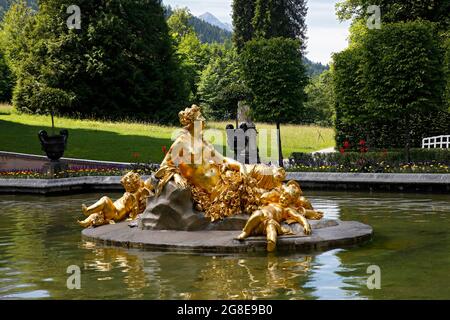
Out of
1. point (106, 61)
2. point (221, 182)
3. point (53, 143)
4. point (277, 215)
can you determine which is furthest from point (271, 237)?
point (106, 61)

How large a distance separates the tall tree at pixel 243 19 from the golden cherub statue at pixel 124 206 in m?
62.4

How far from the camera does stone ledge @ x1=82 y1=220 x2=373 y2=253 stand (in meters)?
11.7

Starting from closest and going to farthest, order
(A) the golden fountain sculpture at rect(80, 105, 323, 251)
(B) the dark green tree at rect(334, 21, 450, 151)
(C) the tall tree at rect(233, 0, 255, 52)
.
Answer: (A) the golden fountain sculpture at rect(80, 105, 323, 251)
(B) the dark green tree at rect(334, 21, 450, 151)
(C) the tall tree at rect(233, 0, 255, 52)

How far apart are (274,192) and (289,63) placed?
70.9ft

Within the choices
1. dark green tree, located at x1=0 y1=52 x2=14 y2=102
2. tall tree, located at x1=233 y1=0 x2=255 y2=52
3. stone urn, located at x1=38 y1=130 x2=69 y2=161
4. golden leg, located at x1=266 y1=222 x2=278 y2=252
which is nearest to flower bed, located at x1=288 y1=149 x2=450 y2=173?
stone urn, located at x1=38 y1=130 x2=69 y2=161

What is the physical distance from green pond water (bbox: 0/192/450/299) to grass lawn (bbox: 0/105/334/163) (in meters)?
18.7

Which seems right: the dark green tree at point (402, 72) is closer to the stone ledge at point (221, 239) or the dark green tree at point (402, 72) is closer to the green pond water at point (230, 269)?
the green pond water at point (230, 269)

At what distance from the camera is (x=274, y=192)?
515 inches

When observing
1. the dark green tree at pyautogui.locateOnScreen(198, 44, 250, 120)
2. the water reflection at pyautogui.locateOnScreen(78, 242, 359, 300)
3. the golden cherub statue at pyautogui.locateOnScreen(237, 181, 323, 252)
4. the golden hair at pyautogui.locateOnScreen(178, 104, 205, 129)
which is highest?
the dark green tree at pyautogui.locateOnScreen(198, 44, 250, 120)

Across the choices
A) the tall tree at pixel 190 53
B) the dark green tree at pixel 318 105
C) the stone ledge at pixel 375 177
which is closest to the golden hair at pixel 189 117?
the stone ledge at pixel 375 177

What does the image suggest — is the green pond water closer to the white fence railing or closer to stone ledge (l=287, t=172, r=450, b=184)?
stone ledge (l=287, t=172, r=450, b=184)

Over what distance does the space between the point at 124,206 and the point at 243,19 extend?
6366cm

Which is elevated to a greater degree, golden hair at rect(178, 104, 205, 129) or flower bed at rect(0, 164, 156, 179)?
golden hair at rect(178, 104, 205, 129)
